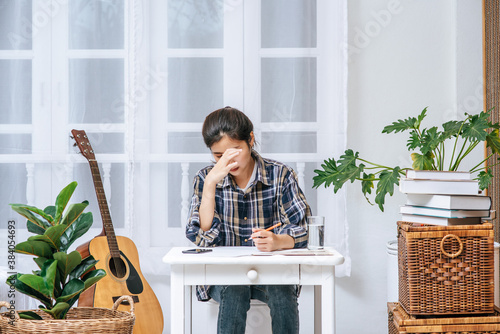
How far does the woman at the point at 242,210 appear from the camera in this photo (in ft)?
6.01

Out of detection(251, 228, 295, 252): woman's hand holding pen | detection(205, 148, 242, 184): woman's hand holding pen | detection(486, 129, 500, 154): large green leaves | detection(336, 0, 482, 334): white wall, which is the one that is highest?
detection(336, 0, 482, 334): white wall

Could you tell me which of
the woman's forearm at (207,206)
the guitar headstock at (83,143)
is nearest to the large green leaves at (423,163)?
the woman's forearm at (207,206)

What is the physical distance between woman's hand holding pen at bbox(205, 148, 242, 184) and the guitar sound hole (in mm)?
609

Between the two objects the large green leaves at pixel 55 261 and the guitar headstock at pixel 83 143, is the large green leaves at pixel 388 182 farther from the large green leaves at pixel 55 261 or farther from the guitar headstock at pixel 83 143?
the guitar headstock at pixel 83 143

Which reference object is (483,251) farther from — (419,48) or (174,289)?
(419,48)

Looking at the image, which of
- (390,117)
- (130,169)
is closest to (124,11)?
(130,169)

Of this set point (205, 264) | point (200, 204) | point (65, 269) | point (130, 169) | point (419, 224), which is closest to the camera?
point (65, 269)

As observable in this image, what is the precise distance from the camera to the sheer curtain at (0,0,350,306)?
8.50 ft

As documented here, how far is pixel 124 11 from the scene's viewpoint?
2605 millimetres

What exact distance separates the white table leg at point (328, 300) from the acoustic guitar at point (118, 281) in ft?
2.77

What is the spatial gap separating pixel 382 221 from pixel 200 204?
1081 millimetres

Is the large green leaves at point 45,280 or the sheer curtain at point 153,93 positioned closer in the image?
the large green leaves at point 45,280

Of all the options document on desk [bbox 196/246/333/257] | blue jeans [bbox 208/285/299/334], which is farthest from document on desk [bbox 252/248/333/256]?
blue jeans [bbox 208/285/299/334]

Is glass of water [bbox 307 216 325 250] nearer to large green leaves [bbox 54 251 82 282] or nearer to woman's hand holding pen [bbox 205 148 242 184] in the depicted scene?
woman's hand holding pen [bbox 205 148 242 184]
